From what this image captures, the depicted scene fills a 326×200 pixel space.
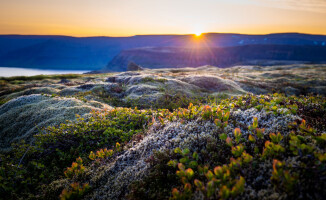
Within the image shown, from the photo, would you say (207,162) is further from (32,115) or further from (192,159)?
(32,115)

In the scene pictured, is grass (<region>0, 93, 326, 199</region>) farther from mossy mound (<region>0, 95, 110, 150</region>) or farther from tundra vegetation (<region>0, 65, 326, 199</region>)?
mossy mound (<region>0, 95, 110, 150</region>)

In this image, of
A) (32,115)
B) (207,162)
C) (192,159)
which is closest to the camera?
(207,162)

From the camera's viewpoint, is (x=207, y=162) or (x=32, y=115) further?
(x=32, y=115)

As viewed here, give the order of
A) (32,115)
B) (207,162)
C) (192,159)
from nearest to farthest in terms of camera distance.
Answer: (207,162)
(192,159)
(32,115)

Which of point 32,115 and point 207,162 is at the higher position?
point 207,162

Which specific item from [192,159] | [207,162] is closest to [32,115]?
[192,159]

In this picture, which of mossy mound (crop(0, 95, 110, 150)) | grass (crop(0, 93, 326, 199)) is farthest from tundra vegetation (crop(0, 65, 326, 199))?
mossy mound (crop(0, 95, 110, 150))

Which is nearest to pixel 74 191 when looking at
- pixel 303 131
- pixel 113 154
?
pixel 113 154

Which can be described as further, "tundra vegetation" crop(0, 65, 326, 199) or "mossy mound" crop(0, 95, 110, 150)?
"mossy mound" crop(0, 95, 110, 150)

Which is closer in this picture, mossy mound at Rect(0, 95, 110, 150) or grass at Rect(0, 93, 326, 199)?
grass at Rect(0, 93, 326, 199)

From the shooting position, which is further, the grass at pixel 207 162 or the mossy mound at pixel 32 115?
the mossy mound at pixel 32 115

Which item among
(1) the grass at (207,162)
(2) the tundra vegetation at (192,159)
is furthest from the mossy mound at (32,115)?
(1) the grass at (207,162)

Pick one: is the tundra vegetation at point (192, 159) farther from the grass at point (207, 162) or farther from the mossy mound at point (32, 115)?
the mossy mound at point (32, 115)

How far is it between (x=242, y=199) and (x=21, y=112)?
1184 cm
